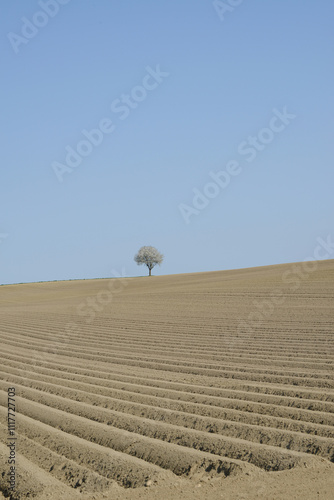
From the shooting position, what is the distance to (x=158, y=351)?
9.88 meters

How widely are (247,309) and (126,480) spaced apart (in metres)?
12.4

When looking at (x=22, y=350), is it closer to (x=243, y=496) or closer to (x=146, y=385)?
(x=146, y=385)

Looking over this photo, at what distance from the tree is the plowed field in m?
55.9

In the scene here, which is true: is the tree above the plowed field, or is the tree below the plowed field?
above

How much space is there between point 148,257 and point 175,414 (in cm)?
6302

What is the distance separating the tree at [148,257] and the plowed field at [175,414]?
55.9 metres

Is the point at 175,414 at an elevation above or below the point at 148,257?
below

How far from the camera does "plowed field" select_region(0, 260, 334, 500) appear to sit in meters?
4.08

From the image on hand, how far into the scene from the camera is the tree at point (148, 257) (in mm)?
68438

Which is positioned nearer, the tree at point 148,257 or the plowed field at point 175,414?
the plowed field at point 175,414

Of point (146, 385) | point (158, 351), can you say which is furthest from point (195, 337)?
point (146, 385)

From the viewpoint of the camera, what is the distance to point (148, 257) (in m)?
68.5

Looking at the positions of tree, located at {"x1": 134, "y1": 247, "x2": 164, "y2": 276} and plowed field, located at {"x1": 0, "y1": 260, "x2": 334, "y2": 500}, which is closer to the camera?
plowed field, located at {"x1": 0, "y1": 260, "x2": 334, "y2": 500}

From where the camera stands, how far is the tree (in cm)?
6844
